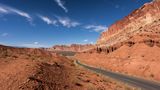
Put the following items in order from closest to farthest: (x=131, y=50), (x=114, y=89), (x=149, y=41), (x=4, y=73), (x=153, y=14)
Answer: (x=4, y=73) < (x=114, y=89) < (x=149, y=41) < (x=131, y=50) < (x=153, y=14)

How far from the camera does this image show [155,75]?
38.8 metres

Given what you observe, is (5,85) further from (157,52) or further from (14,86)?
(157,52)

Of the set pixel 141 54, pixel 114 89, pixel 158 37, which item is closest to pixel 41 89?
pixel 114 89

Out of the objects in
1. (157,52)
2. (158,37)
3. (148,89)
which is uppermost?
(158,37)

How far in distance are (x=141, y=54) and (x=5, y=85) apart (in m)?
50.8

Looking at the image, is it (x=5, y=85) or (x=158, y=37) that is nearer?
(x=5, y=85)

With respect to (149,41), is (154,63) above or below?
below

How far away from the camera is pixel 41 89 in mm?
15820

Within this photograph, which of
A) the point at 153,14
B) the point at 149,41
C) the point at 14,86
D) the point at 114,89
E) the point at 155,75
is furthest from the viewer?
the point at 153,14

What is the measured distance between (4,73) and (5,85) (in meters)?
3.34

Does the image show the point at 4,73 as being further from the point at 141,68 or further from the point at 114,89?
the point at 141,68

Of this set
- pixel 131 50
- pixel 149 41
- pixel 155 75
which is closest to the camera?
pixel 155 75

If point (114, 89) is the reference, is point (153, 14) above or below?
above

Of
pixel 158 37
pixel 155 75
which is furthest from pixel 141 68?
pixel 158 37
